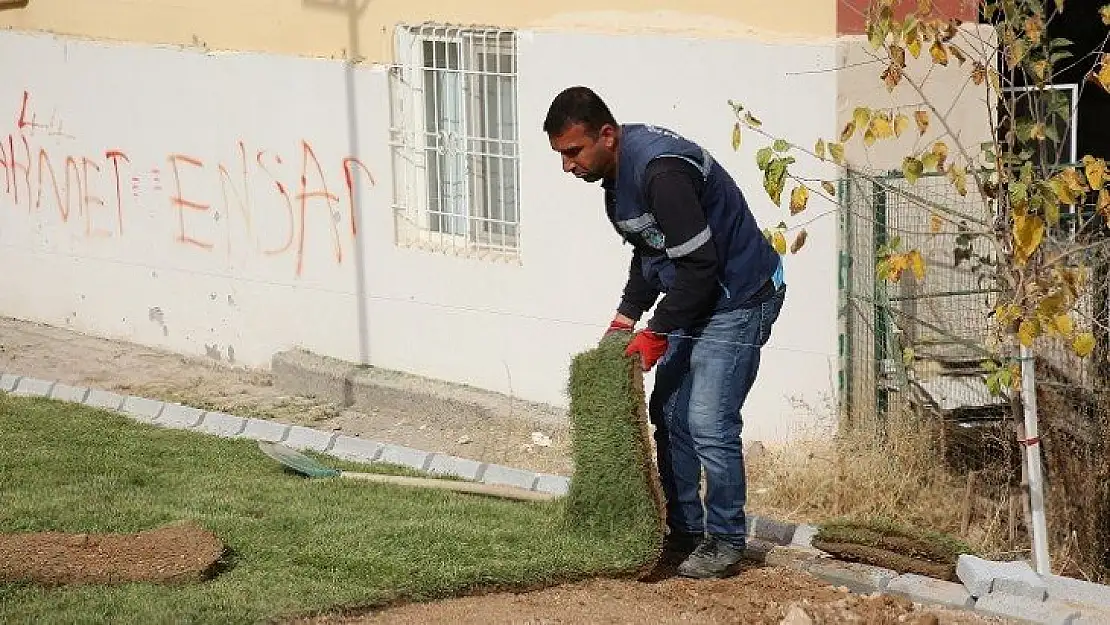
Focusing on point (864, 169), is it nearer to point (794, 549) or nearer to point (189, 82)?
point (794, 549)

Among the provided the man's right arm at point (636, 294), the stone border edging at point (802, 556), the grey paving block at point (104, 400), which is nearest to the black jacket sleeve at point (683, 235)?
the man's right arm at point (636, 294)

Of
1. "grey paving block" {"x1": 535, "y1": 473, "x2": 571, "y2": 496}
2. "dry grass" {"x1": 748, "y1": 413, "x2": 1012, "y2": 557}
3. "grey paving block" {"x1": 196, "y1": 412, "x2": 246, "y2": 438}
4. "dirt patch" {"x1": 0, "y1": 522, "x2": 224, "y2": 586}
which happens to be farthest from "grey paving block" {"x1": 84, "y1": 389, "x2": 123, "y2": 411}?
"dry grass" {"x1": 748, "y1": 413, "x2": 1012, "y2": 557}

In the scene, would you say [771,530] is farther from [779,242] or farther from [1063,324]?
[1063,324]

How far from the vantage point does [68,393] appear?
11320mm

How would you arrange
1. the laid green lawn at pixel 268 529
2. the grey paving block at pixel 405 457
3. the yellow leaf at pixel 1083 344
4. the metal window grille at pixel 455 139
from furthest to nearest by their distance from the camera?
the metal window grille at pixel 455 139
the grey paving block at pixel 405 457
the laid green lawn at pixel 268 529
the yellow leaf at pixel 1083 344

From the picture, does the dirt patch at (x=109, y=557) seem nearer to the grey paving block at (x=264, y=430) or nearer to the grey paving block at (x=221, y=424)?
the grey paving block at (x=264, y=430)

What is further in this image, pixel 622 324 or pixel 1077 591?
pixel 622 324

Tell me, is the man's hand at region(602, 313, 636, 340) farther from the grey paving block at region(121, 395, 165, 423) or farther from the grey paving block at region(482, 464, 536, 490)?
the grey paving block at region(121, 395, 165, 423)

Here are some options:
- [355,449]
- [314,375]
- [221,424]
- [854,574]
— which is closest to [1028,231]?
[854,574]

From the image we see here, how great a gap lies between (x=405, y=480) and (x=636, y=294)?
70.8 inches

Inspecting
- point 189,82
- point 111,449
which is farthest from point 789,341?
point 189,82

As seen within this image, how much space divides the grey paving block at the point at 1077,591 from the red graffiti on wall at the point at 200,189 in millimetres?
5916

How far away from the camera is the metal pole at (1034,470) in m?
6.77

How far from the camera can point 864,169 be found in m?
9.16
